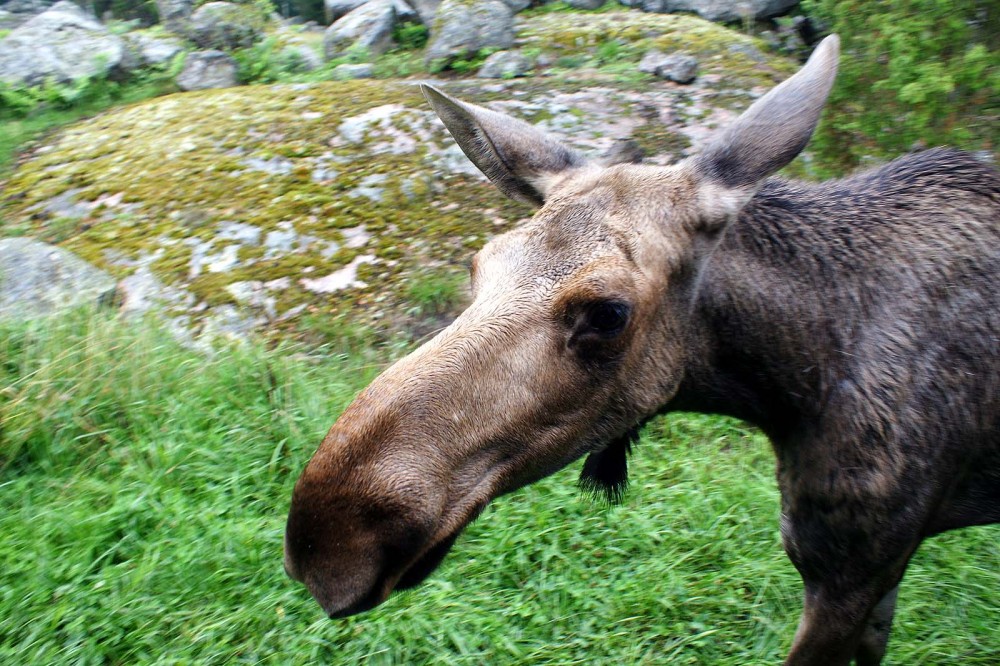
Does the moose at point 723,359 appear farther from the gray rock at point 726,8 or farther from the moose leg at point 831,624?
the gray rock at point 726,8

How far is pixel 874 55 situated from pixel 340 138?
495cm

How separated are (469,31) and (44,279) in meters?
6.66

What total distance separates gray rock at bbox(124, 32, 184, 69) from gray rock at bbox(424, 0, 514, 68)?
Answer: 4.80 metres

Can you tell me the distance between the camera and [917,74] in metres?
5.30

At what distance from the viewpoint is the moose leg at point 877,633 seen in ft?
11.1

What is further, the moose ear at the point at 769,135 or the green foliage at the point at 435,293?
the green foliage at the point at 435,293

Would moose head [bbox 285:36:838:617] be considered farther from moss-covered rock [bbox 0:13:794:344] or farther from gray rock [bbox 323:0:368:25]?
gray rock [bbox 323:0:368:25]

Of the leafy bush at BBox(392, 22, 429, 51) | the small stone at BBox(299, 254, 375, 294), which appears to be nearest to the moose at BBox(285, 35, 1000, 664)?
the small stone at BBox(299, 254, 375, 294)

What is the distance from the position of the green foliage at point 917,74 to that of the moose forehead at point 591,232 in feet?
11.0

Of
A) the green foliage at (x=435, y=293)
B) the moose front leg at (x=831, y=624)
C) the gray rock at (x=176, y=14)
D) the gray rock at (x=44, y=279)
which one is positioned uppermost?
the moose front leg at (x=831, y=624)

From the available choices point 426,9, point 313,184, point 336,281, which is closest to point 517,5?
point 426,9

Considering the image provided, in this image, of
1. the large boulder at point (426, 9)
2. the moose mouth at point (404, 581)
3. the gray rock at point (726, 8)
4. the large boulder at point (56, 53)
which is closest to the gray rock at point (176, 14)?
the large boulder at point (56, 53)

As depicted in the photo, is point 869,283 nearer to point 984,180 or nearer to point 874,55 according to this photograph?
point 984,180

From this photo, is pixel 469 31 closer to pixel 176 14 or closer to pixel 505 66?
pixel 505 66
